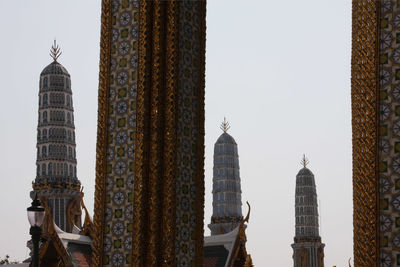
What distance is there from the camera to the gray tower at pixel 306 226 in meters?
43.6

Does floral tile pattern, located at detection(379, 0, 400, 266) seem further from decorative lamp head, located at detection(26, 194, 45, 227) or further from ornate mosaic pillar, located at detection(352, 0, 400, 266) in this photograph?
decorative lamp head, located at detection(26, 194, 45, 227)

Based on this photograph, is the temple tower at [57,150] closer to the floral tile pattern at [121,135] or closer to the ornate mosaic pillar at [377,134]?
the floral tile pattern at [121,135]

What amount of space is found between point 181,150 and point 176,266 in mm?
1033

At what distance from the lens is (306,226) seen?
43750mm

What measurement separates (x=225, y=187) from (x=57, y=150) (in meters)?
10.9

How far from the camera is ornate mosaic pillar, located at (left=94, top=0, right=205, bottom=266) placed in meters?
7.35

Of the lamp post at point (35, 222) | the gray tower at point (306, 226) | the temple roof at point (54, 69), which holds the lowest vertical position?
the lamp post at point (35, 222)

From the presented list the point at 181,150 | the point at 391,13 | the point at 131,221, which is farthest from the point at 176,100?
the point at 391,13

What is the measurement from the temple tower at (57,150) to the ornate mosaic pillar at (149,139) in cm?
2472

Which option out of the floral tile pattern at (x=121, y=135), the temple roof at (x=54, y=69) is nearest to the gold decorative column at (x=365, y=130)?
the floral tile pattern at (x=121, y=135)

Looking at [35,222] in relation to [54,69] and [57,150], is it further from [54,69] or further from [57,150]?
[54,69]

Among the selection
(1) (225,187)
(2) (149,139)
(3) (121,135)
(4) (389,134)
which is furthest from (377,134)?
(1) (225,187)

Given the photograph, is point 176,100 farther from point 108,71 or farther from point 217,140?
point 217,140

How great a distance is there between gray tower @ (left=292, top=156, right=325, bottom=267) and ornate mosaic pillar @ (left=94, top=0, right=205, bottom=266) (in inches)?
1431
